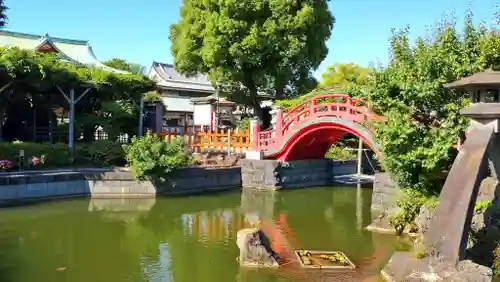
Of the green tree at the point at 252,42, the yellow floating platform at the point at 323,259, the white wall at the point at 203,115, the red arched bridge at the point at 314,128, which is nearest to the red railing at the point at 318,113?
the red arched bridge at the point at 314,128

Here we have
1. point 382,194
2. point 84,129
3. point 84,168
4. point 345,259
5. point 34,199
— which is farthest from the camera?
point 84,129

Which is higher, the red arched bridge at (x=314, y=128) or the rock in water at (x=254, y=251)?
the red arched bridge at (x=314, y=128)

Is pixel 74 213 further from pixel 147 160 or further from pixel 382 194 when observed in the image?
pixel 382 194

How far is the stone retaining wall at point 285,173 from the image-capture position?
68.0ft

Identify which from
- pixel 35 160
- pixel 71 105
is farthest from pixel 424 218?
pixel 71 105

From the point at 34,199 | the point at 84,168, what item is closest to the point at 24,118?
the point at 84,168

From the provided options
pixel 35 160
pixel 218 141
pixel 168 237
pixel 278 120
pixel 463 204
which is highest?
pixel 278 120

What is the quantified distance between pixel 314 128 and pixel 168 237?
27.2 ft

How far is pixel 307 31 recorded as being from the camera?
991 inches

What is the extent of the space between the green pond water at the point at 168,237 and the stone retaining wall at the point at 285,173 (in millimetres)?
1486

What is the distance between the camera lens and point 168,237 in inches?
500

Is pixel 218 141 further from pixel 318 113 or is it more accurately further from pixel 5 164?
pixel 5 164

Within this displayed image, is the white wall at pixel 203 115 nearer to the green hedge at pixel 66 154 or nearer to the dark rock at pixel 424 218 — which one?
the green hedge at pixel 66 154

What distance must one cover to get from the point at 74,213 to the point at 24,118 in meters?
9.49
